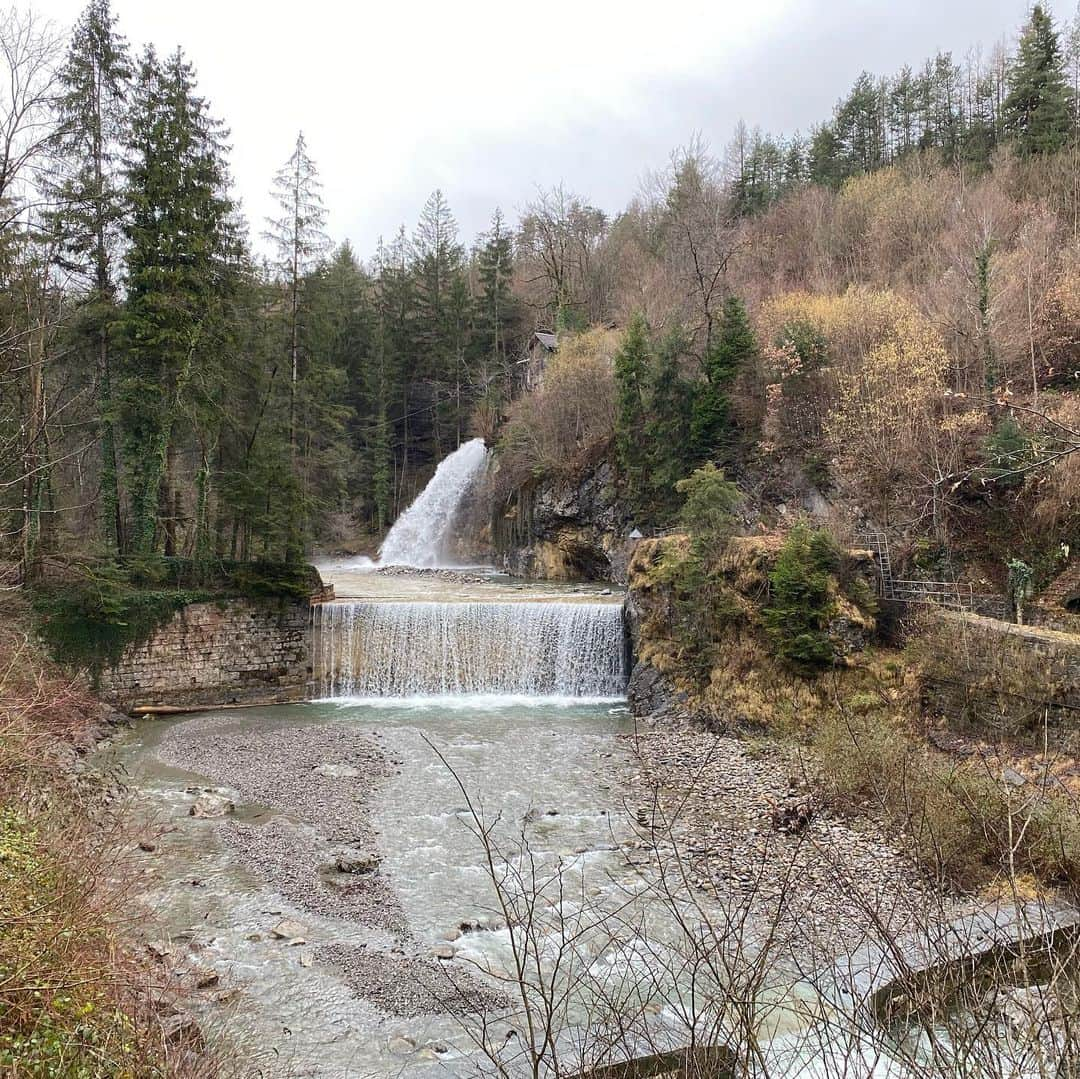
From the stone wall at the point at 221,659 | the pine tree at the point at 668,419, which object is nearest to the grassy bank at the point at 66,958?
the stone wall at the point at 221,659

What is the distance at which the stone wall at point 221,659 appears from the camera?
14938 mm

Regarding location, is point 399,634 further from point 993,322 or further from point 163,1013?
point 993,322

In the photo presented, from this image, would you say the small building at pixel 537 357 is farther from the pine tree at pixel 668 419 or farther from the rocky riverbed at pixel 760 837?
the rocky riverbed at pixel 760 837

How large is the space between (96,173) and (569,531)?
693 inches

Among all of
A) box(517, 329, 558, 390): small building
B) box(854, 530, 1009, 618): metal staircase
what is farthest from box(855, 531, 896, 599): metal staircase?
box(517, 329, 558, 390): small building

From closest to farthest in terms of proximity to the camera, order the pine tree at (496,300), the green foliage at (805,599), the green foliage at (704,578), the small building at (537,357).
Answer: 1. the green foliage at (805,599)
2. the green foliage at (704,578)
3. the small building at (537,357)
4. the pine tree at (496,300)

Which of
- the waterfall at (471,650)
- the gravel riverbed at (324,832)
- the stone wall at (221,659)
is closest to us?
the gravel riverbed at (324,832)

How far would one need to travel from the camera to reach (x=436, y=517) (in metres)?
33.5

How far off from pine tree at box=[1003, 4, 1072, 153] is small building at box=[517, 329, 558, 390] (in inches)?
779

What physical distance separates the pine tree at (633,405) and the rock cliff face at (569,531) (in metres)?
1.30

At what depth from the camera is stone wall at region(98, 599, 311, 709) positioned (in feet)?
49.0

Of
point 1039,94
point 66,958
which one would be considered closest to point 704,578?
point 66,958

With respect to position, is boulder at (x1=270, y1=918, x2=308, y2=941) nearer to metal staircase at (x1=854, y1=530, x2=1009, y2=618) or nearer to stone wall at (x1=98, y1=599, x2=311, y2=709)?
stone wall at (x1=98, y1=599, x2=311, y2=709)

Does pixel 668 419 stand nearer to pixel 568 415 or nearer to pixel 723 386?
pixel 723 386
